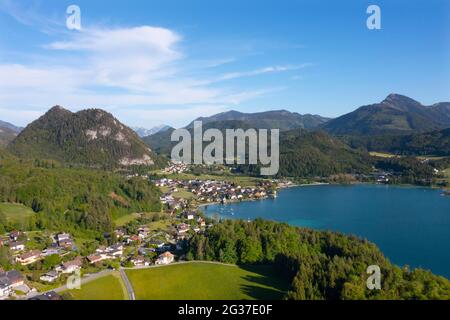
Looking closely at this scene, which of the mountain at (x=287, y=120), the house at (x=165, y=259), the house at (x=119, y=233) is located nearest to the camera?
the house at (x=165, y=259)

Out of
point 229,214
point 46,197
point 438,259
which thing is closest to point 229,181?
point 229,214

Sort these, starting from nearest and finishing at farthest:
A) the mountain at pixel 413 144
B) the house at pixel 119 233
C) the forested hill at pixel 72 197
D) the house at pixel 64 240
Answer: the house at pixel 64 240
the house at pixel 119 233
the forested hill at pixel 72 197
the mountain at pixel 413 144

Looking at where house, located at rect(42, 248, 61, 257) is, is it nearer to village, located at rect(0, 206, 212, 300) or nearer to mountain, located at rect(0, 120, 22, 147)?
village, located at rect(0, 206, 212, 300)

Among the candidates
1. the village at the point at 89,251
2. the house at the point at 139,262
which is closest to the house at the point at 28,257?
the village at the point at 89,251

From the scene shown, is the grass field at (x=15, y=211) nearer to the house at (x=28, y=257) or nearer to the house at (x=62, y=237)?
the house at (x=62, y=237)

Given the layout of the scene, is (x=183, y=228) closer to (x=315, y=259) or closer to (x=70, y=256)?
(x=70, y=256)

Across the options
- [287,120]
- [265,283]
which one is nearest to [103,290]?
[265,283]
